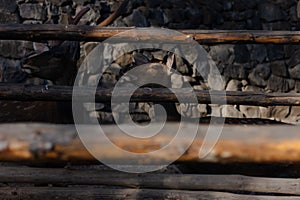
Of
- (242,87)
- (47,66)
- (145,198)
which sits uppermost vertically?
(47,66)

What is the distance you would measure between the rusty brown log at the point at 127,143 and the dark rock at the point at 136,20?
4.94m

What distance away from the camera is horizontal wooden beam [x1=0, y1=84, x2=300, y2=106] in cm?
291

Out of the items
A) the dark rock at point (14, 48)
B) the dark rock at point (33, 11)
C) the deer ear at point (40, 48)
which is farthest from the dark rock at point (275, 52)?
the deer ear at point (40, 48)

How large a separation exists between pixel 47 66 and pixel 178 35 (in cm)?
133

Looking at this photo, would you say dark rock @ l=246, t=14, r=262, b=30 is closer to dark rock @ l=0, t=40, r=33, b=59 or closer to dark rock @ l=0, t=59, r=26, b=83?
dark rock @ l=0, t=40, r=33, b=59

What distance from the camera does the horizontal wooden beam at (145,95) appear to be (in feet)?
9.55

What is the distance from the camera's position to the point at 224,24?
6.58 metres

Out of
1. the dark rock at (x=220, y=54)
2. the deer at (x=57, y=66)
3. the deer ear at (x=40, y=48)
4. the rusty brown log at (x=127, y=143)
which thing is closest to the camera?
the rusty brown log at (x=127, y=143)

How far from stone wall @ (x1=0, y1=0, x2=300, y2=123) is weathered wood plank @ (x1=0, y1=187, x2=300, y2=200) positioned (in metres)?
3.52

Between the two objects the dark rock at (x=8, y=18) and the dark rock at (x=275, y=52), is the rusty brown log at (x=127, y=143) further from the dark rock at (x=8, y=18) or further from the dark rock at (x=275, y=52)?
the dark rock at (x=275, y=52)

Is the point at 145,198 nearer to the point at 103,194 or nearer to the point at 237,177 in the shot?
the point at 103,194

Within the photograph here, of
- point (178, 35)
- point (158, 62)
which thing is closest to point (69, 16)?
point (158, 62)

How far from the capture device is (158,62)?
614 centimetres

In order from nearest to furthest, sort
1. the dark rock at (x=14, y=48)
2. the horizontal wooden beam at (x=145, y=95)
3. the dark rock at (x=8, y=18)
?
the horizontal wooden beam at (x=145, y=95)
the dark rock at (x=8, y=18)
the dark rock at (x=14, y=48)
